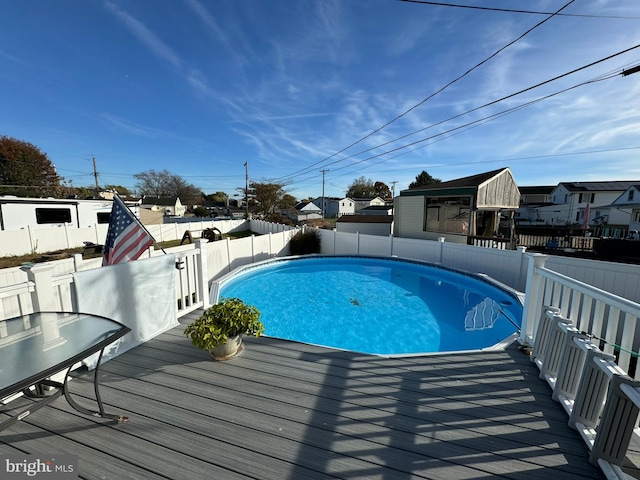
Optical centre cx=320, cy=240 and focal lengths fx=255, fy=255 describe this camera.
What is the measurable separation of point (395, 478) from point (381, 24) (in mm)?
11515

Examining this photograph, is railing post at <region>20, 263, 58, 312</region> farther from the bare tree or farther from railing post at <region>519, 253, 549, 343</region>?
→ the bare tree

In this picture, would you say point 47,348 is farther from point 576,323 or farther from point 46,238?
point 46,238

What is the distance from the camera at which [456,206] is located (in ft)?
46.9

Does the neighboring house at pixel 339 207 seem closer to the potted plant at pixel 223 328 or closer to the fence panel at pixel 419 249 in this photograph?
the fence panel at pixel 419 249

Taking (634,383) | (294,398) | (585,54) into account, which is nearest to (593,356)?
(634,383)

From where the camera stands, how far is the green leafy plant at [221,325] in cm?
273

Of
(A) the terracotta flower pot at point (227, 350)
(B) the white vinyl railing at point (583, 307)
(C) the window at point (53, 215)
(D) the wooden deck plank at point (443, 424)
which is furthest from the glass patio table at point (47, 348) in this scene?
(C) the window at point (53, 215)

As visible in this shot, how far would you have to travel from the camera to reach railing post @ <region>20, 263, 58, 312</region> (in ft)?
7.73

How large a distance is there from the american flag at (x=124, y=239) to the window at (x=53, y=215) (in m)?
17.6

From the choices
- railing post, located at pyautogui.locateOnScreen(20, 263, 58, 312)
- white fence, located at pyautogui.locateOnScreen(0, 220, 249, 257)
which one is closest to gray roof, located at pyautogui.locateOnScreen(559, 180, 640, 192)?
railing post, located at pyautogui.locateOnScreen(20, 263, 58, 312)

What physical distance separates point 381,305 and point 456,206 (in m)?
9.64

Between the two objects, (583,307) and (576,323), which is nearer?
(583,307)

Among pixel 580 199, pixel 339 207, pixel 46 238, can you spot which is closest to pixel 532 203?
pixel 580 199

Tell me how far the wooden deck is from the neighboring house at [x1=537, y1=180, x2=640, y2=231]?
35462 millimetres
